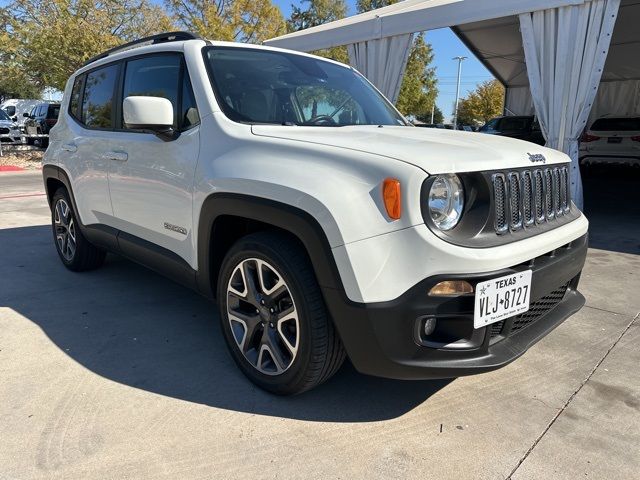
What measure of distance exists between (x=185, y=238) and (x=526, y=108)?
1856cm

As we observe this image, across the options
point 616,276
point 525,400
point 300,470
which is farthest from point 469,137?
point 616,276

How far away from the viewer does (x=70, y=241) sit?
449 centimetres

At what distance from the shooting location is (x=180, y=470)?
1.99m

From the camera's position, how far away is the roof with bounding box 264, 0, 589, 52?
23.2 feet

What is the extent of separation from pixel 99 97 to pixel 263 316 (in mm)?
2488

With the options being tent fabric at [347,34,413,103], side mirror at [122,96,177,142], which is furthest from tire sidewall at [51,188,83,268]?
tent fabric at [347,34,413,103]

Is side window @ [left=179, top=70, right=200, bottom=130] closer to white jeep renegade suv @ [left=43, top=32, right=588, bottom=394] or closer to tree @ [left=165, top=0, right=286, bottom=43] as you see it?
white jeep renegade suv @ [left=43, top=32, right=588, bottom=394]

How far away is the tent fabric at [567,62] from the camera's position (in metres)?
6.54

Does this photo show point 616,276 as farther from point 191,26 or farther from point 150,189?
point 191,26

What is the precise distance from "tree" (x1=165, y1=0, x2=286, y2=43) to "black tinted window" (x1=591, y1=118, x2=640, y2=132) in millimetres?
14918

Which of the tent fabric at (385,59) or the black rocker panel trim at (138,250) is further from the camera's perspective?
the tent fabric at (385,59)

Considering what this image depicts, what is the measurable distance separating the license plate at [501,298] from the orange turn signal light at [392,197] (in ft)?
1.43

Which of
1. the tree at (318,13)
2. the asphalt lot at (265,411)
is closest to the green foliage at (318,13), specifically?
the tree at (318,13)

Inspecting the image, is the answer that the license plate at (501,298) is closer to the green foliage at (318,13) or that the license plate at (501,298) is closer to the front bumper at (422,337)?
the front bumper at (422,337)
